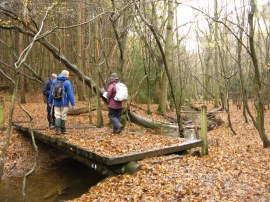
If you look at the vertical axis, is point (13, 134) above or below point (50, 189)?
above

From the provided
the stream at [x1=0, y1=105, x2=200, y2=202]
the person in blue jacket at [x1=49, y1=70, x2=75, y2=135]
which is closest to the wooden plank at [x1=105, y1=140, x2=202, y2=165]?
the stream at [x1=0, y1=105, x2=200, y2=202]

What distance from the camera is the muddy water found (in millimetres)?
7176

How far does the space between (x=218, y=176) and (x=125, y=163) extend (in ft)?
7.01

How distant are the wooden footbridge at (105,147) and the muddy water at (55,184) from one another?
24.9 inches

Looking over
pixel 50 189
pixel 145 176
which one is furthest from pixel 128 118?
pixel 145 176

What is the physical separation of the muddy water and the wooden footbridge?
63 centimetres

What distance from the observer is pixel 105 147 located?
25.5ft

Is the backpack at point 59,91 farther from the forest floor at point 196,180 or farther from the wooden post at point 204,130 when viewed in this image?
the wooden post at point 204,130

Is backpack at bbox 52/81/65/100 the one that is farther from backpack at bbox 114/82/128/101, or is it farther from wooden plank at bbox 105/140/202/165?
wooden plank at bbox 105/140/202/165

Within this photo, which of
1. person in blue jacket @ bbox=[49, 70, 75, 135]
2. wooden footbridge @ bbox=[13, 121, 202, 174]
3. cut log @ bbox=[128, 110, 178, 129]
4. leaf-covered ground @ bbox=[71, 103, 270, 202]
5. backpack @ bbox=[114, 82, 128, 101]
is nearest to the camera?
leaf-covered ground @ bbox=[71, 103, 270, 202]

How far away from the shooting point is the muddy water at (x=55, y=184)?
718 cm

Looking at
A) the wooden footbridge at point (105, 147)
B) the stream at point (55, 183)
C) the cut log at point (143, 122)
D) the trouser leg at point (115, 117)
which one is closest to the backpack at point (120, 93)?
the trouser leg at point (115, 117)

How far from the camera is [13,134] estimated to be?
11.1 metres

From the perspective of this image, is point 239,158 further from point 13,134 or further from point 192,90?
point 192,90
